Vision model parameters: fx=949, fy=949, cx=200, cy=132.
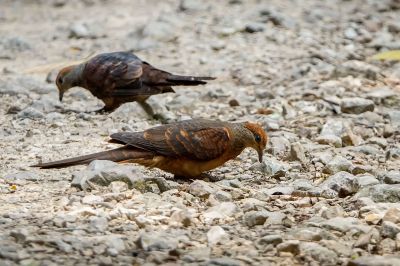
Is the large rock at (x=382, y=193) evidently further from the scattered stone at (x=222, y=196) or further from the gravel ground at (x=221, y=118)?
the scattered stone at (x=222, y=196)

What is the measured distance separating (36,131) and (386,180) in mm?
3193

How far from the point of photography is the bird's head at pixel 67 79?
9695 mm

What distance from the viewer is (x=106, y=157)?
6.52 meters

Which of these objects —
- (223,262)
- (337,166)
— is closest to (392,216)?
(223,262)

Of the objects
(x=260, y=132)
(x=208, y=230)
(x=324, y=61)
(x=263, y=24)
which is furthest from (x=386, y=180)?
(x=263, y=24)

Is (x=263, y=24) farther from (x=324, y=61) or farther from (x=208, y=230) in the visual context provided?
(x=208, y=230)

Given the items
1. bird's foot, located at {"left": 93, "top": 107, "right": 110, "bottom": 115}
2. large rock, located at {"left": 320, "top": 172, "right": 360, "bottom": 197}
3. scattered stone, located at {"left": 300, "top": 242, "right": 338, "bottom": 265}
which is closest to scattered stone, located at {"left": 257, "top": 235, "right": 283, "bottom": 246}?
scattered stone, located at {"left": 300, "top": 242, "right": 338, "bottom": 265}

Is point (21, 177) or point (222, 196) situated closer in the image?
point (222, 196)

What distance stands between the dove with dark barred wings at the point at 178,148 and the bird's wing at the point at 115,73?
262 cm

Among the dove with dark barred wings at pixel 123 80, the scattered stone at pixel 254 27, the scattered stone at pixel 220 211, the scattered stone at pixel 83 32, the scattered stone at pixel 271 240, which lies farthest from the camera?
the scattered stone at pixel 83 32

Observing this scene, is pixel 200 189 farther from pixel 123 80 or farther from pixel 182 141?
pixel 123 80

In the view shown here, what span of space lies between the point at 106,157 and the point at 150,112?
2779 mm

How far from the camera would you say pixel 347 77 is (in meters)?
A: 10.8

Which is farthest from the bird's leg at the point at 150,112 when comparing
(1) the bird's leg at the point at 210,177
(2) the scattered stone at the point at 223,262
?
(2) the scattered stone at the point at 223,262
